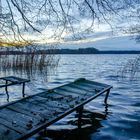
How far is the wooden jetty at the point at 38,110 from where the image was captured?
221 inches

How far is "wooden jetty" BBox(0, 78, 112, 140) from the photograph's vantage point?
5.60m

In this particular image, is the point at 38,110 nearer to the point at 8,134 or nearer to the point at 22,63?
the point at 8,134

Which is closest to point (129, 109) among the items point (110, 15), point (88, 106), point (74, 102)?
point (88, 106)

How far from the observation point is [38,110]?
721cm

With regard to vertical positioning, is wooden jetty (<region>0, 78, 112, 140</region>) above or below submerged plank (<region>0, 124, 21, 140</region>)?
above

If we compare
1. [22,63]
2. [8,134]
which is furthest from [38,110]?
[22,63]

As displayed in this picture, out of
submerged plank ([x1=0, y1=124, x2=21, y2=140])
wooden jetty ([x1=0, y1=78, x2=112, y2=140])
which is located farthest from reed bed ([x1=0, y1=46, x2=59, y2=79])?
submerged plank ([x1=0, y1=124, x2=21, y2=140])

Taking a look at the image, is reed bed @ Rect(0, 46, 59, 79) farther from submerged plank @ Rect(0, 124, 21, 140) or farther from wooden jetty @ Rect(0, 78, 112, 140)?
submerged plank @ Rect(0, 124, 21, 140)

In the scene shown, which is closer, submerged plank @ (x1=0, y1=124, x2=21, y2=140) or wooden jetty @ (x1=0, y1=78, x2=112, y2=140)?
submerged plank @ (x1=0, y1=124, x2=21, y2=140)

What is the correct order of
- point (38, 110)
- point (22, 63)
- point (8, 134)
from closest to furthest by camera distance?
point (8, 134) → point (38, 110) → point (22, 63)

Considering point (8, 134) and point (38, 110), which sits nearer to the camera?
point (8, 134)

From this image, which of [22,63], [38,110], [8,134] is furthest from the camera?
[22,63]

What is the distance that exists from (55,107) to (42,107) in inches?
14.0

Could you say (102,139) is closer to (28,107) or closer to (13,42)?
(28,107)
